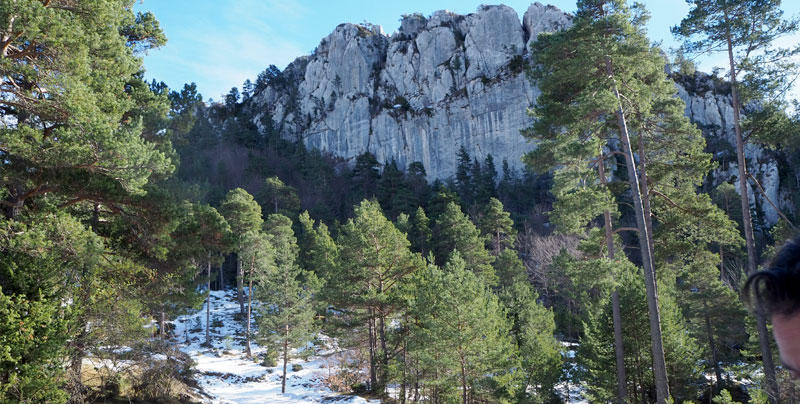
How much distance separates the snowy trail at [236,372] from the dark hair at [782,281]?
57.0ft

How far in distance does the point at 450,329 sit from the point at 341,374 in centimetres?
1146

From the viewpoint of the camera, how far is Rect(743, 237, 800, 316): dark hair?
1.00 m

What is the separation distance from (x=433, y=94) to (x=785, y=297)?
217 feet

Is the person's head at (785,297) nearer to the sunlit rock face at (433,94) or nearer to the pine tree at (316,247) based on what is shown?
the pine tree at (316,247)

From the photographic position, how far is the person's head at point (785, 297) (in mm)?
1002

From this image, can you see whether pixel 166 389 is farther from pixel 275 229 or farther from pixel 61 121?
pixel 275 229

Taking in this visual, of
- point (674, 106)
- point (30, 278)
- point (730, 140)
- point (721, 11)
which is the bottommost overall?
point (30, 278)

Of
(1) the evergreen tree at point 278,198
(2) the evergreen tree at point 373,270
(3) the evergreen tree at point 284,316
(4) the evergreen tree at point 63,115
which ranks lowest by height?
(3) the evergreen tree at point 284,316

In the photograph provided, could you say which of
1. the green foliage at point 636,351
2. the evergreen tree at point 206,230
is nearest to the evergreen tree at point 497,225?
the green foliage at point 636,351

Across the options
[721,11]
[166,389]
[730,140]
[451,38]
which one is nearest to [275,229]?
[166,389]

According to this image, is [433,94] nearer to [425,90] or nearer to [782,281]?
[425,90]

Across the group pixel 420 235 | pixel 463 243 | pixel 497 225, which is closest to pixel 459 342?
pixel 463 243

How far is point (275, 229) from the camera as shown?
112 feet

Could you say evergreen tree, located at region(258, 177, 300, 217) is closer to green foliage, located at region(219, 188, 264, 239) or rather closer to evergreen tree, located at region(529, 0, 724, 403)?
green foliage, located at region(219, 188, 264, 239)
